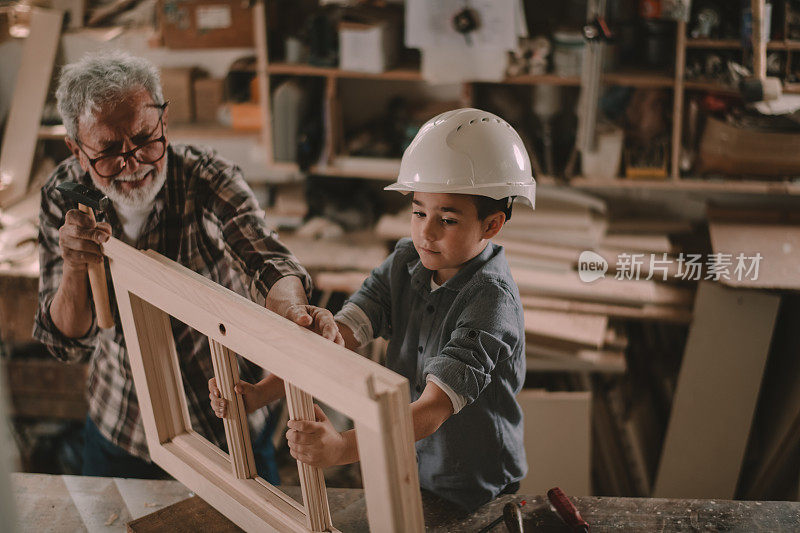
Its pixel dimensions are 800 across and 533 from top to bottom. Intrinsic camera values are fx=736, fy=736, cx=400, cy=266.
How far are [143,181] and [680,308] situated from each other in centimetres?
190

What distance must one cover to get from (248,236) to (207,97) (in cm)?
194

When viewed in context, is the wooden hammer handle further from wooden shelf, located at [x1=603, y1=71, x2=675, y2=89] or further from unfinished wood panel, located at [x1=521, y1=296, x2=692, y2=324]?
wooden shelf, located at [x1=603, y1=71, x2=675, y2=89]

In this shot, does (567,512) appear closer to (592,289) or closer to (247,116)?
(592,289)

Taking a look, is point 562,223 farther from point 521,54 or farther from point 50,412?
point 50,412

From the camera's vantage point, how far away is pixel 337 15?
267 cm

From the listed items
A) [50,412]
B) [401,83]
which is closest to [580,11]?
[401,83]

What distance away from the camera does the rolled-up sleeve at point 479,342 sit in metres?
1.03

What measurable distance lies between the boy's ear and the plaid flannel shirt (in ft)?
1.05

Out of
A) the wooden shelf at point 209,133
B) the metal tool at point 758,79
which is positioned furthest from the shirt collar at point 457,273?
the wooden shelf at point 209,133

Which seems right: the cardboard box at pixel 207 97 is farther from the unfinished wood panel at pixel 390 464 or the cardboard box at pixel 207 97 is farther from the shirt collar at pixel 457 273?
the unfinished wood panel at pixel 390 464

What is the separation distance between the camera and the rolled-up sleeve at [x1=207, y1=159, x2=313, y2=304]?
125 centimetres

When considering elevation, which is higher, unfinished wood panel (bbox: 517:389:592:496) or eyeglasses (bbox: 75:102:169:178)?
eyeglasses (bbox: 75:102:169:178)

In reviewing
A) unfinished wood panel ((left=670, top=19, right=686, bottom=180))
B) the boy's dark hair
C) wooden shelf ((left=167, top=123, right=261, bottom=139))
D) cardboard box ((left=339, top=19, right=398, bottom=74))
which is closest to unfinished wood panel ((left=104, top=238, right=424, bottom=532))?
the boy's dark hair

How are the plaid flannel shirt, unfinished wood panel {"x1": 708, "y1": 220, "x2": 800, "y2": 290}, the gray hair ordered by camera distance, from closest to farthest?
the gray hair, the plaid flannel shirt, unfinished wood panel {"x1": 708, "y1": 220, "x2": 800, "y2": 290}
